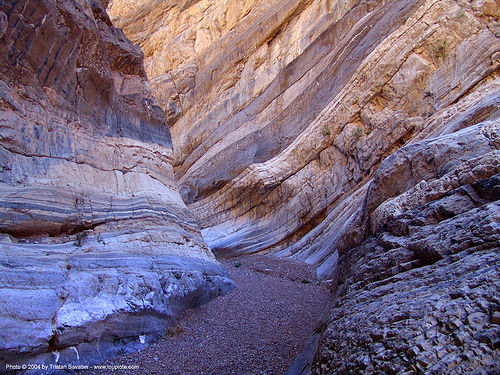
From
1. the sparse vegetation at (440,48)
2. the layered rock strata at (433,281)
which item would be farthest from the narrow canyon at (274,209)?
the sparse vegetation at (440,48)

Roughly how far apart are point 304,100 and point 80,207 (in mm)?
13476

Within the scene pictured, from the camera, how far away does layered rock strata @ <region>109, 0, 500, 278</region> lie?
40.8 feet

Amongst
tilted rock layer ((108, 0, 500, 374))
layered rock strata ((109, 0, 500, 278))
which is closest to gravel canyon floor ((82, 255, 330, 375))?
tilted rock layer ((108, 0, 500, 374))

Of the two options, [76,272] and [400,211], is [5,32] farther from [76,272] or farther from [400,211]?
[400,211]

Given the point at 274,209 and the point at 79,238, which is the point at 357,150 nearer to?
the point at 274,209

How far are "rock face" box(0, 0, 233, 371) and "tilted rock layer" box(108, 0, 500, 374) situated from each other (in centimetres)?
333

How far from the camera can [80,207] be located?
7059mm

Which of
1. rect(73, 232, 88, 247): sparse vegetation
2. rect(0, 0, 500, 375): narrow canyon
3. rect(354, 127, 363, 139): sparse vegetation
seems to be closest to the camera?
rect(0, 0, 500, 375): narrow canyon

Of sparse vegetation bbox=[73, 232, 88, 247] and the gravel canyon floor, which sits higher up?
sparse vegetation bbox=[73, 232, 88, 247]

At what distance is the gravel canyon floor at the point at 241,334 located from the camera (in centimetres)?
495

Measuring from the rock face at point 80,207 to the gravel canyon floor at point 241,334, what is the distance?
1.16ft

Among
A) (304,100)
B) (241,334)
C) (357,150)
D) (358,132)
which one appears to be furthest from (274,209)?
(241,334)

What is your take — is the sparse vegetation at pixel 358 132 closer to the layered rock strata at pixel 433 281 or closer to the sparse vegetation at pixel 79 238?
the layered rock strata at pixel 433 281

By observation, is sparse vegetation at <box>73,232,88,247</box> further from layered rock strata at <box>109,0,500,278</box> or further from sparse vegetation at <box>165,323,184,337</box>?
layered rock strata at <box>109,0,500,278</box>
